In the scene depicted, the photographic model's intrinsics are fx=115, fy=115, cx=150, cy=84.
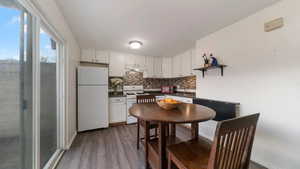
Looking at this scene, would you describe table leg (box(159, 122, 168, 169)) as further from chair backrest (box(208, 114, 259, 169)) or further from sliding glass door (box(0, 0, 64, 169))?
sliding glass door (box(0, 0, 64, 169))

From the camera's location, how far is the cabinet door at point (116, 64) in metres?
3.74

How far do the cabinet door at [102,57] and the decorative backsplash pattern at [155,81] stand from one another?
2.70 feet

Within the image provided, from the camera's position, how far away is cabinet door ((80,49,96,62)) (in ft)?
11.3

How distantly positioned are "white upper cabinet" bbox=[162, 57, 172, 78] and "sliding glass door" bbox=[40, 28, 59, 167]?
11.0 feet

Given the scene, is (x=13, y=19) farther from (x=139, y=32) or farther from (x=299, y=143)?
(x=299, y=143)

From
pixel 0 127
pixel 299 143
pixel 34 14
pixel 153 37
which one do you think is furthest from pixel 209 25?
pixel 0 127

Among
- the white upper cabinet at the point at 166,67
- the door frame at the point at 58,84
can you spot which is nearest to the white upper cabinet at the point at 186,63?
the white upper cabinet at the point at 166,67

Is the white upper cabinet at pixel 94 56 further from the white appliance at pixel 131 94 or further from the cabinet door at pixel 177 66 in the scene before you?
the cabinet door at pixel 177 66

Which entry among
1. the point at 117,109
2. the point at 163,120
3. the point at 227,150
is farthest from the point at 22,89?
the point at 117,109

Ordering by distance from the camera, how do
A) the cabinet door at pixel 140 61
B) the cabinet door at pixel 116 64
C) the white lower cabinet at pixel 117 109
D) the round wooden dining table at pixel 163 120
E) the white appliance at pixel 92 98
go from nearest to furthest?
the round wooden dining table at pixel 163 120, the white appliance at pixel 92 98, the white lower cabinet at pixel 117 109, the cabinet door at pixel 116 64, the cabinet door at pixel 140 61

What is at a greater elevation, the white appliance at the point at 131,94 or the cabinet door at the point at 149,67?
the cabinet door at the point at 149,67

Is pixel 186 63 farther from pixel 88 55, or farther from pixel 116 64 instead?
pixel 88 55

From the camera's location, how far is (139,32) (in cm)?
241

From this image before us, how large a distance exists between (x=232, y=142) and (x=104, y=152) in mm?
2014
